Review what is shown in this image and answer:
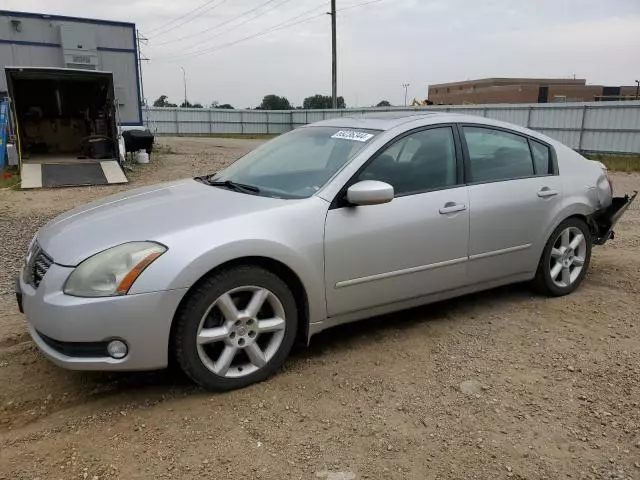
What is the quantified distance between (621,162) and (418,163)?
15.7 m

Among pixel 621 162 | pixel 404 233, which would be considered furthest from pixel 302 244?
pixel 621 162

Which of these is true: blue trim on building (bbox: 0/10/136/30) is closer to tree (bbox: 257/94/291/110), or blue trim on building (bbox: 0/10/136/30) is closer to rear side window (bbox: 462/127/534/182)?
rear side window (bbox: 462/127/534/182)

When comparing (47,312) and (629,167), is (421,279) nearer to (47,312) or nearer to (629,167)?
(47,312)

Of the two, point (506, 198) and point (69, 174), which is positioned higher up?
point (506, 198)

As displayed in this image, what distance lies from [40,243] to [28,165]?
33.2ft

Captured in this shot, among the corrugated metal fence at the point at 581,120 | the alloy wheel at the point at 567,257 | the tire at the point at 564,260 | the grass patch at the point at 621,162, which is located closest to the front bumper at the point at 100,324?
the tire at the point at 564,260

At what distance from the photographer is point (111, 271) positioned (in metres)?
2.73

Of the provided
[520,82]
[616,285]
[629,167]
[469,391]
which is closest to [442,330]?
[469,391]

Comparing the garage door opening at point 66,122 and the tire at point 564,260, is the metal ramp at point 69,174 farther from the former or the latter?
the tire at point 564,260

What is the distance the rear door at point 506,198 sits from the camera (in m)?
3.92

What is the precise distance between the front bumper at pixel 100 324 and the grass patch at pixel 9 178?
31.1 feet

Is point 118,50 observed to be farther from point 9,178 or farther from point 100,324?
point 100,324

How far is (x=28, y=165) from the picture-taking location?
12.0 m

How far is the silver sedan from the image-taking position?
2.75 metres
